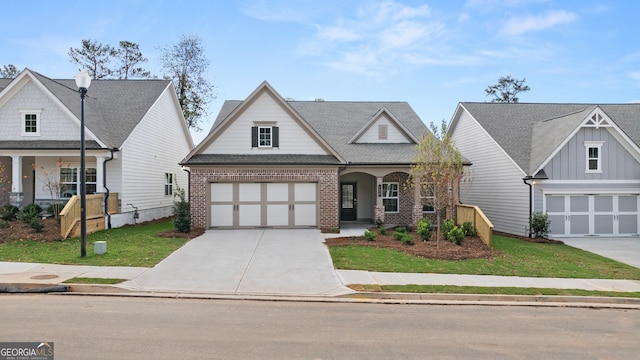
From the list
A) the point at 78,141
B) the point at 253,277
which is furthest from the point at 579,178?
the point at 78,141

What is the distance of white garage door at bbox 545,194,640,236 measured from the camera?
19516mm

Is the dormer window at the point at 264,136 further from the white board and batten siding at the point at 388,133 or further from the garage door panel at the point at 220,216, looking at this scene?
the white board and batten siding at the point at 388,133

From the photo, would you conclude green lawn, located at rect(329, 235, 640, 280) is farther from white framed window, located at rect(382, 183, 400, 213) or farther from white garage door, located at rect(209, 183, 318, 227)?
white framed window, located at rect(382, 183, 400, 213)

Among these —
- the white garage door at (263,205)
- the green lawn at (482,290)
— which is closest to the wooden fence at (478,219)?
the green lawn at (482,290)

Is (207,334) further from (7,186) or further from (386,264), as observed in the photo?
(7,186)

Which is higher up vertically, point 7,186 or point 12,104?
point 12,104

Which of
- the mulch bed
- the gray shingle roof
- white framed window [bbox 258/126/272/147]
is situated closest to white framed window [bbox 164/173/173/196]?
the gray shingle roof

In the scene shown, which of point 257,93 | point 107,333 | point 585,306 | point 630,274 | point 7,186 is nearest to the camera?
point 107,333

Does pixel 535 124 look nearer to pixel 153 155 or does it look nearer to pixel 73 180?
pixel 153 155

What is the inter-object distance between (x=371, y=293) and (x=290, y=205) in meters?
10.5

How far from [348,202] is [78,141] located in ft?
45.1

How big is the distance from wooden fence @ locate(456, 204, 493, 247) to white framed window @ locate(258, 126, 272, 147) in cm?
935

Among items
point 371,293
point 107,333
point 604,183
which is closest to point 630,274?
point 371,293

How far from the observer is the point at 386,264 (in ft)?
39.2
